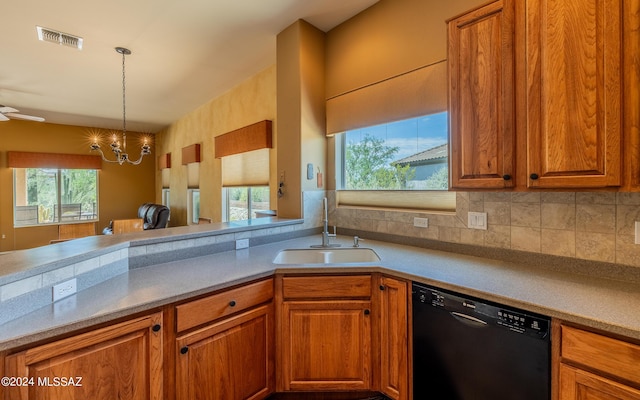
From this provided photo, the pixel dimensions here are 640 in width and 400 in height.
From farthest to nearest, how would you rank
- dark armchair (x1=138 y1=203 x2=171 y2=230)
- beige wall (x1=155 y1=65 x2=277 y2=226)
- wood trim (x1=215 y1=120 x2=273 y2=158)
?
dark armchair (x1=138 y1=203 x2=171 y2=230) → beige wall (x1=155 y1=65 x2=277 y2=226) → wood trim (x1=215 y1=120 x2=273 y2=158)

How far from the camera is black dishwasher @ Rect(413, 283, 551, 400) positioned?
3.66 ft

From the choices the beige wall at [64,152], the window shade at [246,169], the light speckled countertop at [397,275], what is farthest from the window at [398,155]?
the beige wall at [64,152]

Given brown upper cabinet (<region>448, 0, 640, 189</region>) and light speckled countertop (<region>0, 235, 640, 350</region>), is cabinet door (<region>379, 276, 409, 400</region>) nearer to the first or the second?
light speckled countertop (<region>0, 235, 640, 350</region>)

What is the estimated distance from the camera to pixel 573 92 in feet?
3.92

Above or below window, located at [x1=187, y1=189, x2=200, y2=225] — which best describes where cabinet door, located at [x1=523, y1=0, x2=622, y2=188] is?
above

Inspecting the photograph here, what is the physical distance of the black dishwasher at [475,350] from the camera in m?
1.11

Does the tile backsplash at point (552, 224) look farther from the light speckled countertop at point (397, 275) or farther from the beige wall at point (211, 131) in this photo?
the beige wall at point (211, 131)

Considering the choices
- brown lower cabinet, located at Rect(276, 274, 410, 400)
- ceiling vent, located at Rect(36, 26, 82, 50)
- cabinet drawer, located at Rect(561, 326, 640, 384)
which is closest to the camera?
cabinet drawer, located at Rect(561, 326, 640, 384)

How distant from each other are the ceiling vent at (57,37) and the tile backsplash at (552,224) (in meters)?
3.60

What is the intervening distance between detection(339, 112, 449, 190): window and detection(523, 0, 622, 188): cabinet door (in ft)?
2.22

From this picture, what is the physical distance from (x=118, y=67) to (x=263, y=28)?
7.01ft

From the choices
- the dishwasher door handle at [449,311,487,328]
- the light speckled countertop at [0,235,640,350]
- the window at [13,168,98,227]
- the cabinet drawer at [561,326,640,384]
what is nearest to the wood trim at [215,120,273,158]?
the light speckled countertop at [0,235,640,350]

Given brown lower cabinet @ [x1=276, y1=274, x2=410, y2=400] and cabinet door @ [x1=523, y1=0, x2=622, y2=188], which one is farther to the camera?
brown lower cabinet @ [x1=276, y1=274, x2=410, y2=400]

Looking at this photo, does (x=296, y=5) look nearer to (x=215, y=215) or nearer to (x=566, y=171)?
(x=566, y=171)
